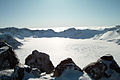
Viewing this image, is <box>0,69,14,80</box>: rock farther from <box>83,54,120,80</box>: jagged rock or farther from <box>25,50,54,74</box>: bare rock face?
<box>83,54,120,80</box>: jagged rock

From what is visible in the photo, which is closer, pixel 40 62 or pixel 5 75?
pixel 5 75

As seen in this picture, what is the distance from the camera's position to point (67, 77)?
15969 mm

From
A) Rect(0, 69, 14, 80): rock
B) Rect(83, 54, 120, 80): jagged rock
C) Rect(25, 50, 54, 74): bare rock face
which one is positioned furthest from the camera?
Rect(25, 50, 54, 74): bare rock face

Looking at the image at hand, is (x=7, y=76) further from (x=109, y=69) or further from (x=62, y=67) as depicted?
(x=109, y=69)

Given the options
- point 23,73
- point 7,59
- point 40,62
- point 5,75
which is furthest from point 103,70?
point 7,59

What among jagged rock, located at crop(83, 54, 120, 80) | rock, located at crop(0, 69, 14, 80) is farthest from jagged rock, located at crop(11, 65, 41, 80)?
jagged rock, located at crop(83, 54, 120, 80)

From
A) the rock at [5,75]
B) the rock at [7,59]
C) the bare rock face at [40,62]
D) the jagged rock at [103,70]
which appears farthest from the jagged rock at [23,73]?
the jagged rock at [103,70]

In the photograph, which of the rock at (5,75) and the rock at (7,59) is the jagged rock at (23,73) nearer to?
the rock at (5,75)

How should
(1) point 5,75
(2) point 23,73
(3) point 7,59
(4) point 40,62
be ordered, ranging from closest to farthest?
(1) point 5,75, (2) point 23,73, (3) point 7,59, (4) point 40,62

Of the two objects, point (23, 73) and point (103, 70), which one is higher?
point (23, 73)

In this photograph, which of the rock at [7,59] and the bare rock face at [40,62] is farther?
the bare rock face at [40,62]

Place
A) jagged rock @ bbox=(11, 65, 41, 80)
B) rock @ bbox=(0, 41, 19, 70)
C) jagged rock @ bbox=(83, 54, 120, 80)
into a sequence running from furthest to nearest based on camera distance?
rock @ bbox=(0, 41, 19, 70) → jagged rock @ bbox=(83, 54, 120, 80) → jagged rock @ bbox=(11, 65, 41, 80)

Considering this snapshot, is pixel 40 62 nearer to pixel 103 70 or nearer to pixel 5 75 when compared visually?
pixel 5 75

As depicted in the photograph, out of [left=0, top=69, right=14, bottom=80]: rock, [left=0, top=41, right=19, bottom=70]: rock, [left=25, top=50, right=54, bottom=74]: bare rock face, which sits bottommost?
[left=25, top=50, right=54, bottom=74]: bare rock face
